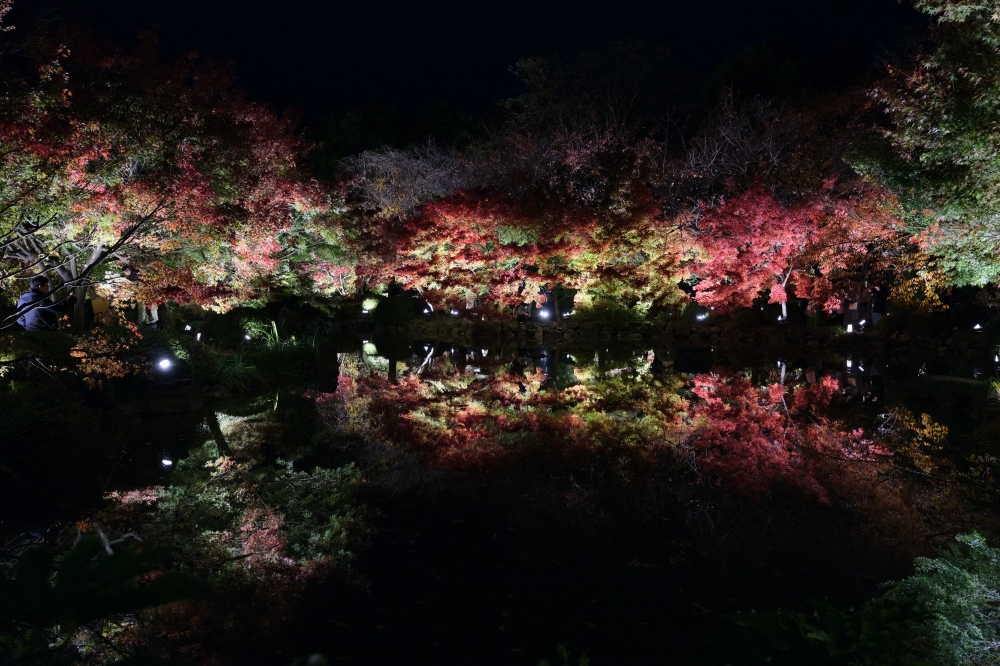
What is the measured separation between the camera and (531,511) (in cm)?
588

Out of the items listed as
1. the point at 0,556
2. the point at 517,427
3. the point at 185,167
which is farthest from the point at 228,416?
the point at 0,556

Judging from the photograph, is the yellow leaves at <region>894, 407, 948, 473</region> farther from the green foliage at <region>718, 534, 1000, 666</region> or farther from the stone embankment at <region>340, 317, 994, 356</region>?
the stone embankment at <region>340, 317, 994, 356</region>

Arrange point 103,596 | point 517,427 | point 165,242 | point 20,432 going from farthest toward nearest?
1. point 165,242
2. point 517,427
3. point 20,432
4. point 103,596

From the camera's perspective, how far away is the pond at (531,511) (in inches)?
159

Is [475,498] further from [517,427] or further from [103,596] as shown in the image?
[103,596]

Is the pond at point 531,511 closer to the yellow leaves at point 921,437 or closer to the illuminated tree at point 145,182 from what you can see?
the yellow leaves at point 921,437

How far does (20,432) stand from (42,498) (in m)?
1.49

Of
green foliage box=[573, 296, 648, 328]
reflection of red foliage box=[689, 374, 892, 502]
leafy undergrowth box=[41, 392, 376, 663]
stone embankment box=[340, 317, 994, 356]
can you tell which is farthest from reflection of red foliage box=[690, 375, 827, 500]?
green foliage box=[573, 296, 648, 328]

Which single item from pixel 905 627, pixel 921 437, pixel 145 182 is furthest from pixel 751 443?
pixel 145 182

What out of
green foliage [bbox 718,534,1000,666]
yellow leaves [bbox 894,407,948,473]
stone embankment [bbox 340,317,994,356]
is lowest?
stone embankment [bbox 340,317,994,356]

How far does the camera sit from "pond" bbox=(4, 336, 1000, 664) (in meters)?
Result: 4.04

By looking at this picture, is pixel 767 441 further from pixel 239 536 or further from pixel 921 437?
pixel 239 536

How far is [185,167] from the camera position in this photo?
925 cm

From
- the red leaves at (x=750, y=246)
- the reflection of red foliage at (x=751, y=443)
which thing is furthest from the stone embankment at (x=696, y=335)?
the reflection of red foliage at (x=751, y=443)
